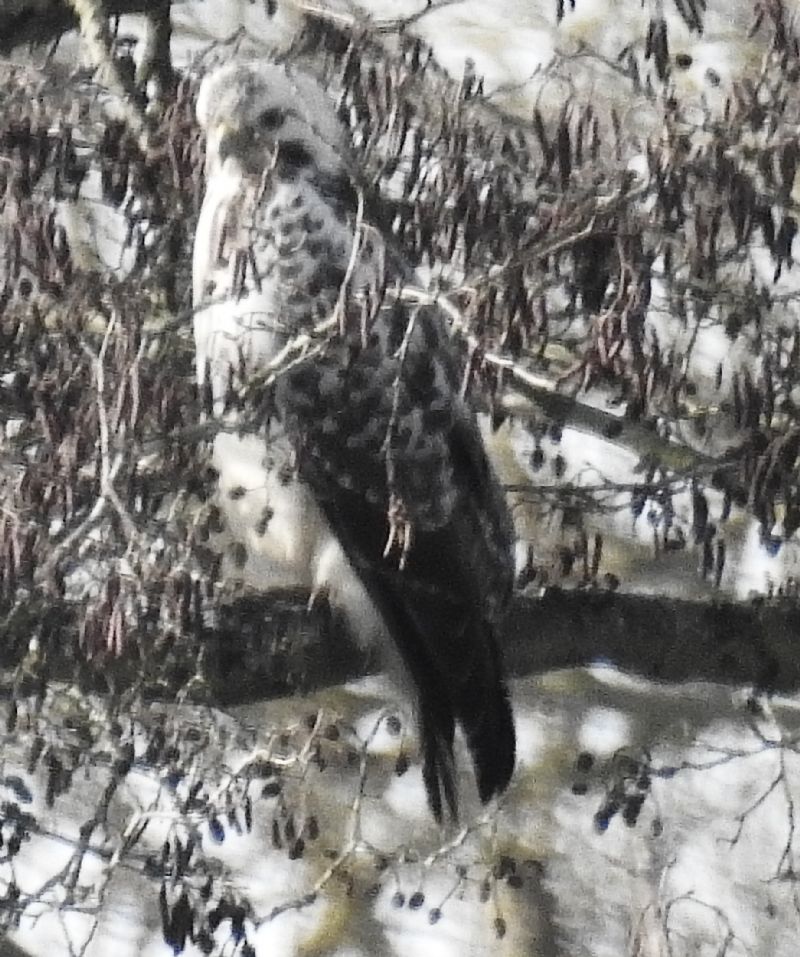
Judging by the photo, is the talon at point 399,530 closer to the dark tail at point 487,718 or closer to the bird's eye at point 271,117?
the dark tail at point 487,718

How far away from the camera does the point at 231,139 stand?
111 centimetres

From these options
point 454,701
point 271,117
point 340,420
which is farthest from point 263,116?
point 454,701

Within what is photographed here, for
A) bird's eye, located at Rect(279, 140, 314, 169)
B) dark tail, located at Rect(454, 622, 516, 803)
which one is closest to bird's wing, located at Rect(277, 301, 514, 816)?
dark tail, located at Rect(454, 622, 516, 803)

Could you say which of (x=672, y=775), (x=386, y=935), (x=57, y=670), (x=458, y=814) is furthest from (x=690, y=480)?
(x=57, y=670)

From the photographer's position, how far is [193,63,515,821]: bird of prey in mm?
1103

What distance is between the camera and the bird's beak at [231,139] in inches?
43.8

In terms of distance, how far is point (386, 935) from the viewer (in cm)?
112

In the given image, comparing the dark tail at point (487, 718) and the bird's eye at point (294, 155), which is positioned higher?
the bird's eye at point (294, 155)

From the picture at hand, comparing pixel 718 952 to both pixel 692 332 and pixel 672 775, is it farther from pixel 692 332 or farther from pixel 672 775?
pixel 692 332

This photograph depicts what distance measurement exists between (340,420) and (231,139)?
28 centimetres

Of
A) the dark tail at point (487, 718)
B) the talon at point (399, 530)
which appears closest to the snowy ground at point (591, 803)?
the dark tail at point (487, 718)

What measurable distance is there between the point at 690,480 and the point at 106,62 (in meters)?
0.67

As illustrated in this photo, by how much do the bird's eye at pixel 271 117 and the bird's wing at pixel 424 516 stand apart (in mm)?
211

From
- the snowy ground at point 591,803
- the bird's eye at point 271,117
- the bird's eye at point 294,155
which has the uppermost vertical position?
the bird's eye at point 271,117
